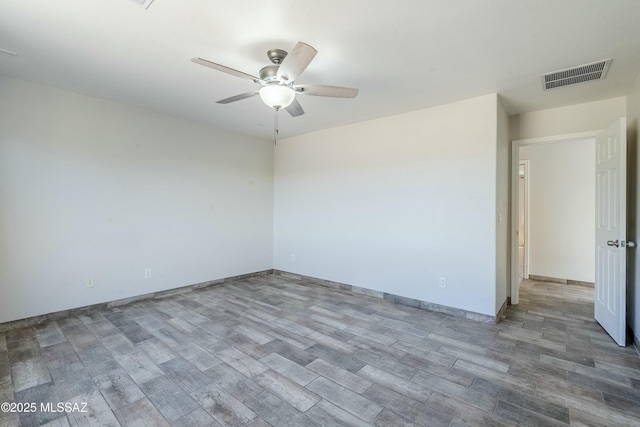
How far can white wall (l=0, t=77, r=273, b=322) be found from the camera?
304 centimetres

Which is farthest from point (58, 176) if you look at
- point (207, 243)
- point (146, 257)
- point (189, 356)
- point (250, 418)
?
point (250, 418)

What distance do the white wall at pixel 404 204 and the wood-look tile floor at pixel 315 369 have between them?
65 cm

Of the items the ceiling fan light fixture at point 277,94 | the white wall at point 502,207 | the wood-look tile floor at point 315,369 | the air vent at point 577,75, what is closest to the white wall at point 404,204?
the white wall at point 502,207

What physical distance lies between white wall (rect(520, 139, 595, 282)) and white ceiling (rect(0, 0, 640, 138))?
6.93 feet

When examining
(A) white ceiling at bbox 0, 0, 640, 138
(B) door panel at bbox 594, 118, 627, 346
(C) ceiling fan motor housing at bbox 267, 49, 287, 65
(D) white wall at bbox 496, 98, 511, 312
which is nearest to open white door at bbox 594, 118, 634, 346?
(B) door panel at bbox 594, 118, 627, 346

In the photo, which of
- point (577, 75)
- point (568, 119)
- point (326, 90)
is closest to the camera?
point (326, 90)

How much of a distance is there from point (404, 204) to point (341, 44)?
2279 mm

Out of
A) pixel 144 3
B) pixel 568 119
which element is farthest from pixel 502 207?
pixel 144 3

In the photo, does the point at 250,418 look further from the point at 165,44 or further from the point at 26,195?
the point at 26,195

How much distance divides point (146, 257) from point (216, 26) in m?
3.18

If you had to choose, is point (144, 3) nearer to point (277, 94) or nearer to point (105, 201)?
point (277, 94)

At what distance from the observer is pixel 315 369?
232 centimetres

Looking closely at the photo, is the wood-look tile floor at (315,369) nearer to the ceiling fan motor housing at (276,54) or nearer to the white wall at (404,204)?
the white wall at (404,204)

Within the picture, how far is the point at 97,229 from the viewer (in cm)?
355
